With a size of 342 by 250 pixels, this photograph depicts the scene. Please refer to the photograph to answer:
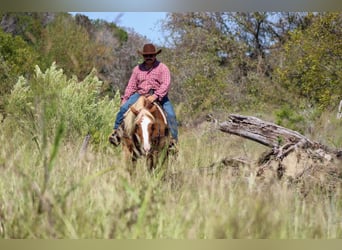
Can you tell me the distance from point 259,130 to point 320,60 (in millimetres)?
3838

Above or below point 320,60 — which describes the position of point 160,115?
below

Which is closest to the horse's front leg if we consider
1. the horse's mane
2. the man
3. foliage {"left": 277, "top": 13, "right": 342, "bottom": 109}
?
the horse's mane

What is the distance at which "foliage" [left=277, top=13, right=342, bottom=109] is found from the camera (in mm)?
9422

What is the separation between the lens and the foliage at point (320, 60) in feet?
30.9

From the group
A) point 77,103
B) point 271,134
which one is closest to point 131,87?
point 271,134

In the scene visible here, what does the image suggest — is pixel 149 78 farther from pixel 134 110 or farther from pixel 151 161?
pixel 151 161

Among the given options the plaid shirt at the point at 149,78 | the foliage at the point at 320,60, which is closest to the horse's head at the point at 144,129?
the plaid shirt at the point at 149,78

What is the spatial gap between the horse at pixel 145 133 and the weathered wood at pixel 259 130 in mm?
670

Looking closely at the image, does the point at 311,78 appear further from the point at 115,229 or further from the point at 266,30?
the point at 115,229

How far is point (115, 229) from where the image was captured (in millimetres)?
3494

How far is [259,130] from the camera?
6.25 metres

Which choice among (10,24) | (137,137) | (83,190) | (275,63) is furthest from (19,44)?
(83,190)

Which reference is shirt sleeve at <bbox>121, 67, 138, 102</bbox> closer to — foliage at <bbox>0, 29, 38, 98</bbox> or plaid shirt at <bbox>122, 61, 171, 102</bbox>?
plaid shirt at <bbox>122, 61, 171, 102</bbox>

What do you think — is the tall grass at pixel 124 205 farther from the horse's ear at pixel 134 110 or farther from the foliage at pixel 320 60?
the foliage at pixel 320 60
